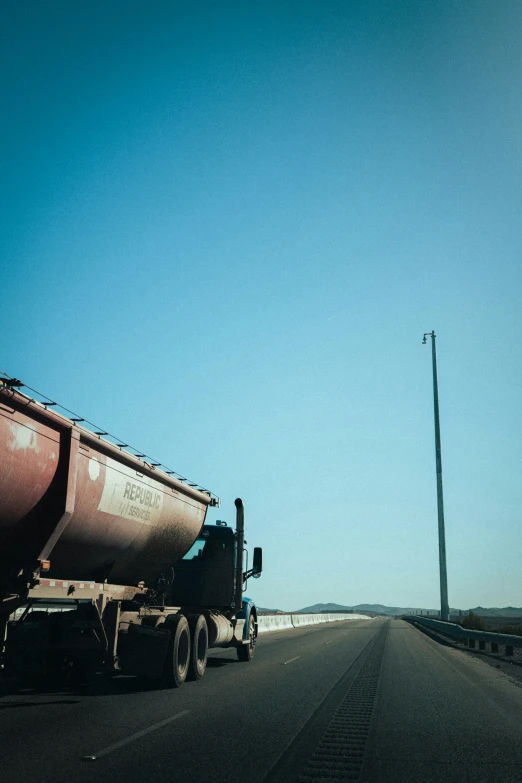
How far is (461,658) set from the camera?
20.6 m

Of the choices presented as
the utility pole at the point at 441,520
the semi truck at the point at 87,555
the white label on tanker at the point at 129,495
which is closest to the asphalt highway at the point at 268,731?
the semi truck at the point at 87,555

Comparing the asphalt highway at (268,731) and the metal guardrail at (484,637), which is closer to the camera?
the asphalt highway at (268,731)

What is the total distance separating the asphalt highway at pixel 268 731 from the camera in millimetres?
6234

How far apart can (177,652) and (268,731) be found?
4.43 meters

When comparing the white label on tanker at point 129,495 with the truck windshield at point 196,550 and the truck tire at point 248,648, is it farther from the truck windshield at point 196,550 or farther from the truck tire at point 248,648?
the truck tire at point 248,648

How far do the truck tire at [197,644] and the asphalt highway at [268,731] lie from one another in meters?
0.32

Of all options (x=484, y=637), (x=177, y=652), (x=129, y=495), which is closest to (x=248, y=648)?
(x=177, y=652)

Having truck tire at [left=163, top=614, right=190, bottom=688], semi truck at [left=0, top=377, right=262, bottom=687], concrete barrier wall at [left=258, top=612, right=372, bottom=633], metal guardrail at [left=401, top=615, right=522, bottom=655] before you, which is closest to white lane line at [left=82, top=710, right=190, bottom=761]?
semi truck at [left=0, top=377, right=262, bottom=687]

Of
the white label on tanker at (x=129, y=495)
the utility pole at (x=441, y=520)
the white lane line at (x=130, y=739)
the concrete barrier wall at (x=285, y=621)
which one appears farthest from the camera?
the utility pole at (x=441, y=520)

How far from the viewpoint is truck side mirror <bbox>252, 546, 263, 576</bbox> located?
17172 millimetres

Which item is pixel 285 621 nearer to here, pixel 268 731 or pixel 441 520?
pixel 441 520

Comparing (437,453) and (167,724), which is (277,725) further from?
(437,453)

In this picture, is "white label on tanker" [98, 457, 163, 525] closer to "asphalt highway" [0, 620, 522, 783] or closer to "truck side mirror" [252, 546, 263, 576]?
"asphalt highway" [0, 620, 522, 783]

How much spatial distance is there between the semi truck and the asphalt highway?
2.24 feet
